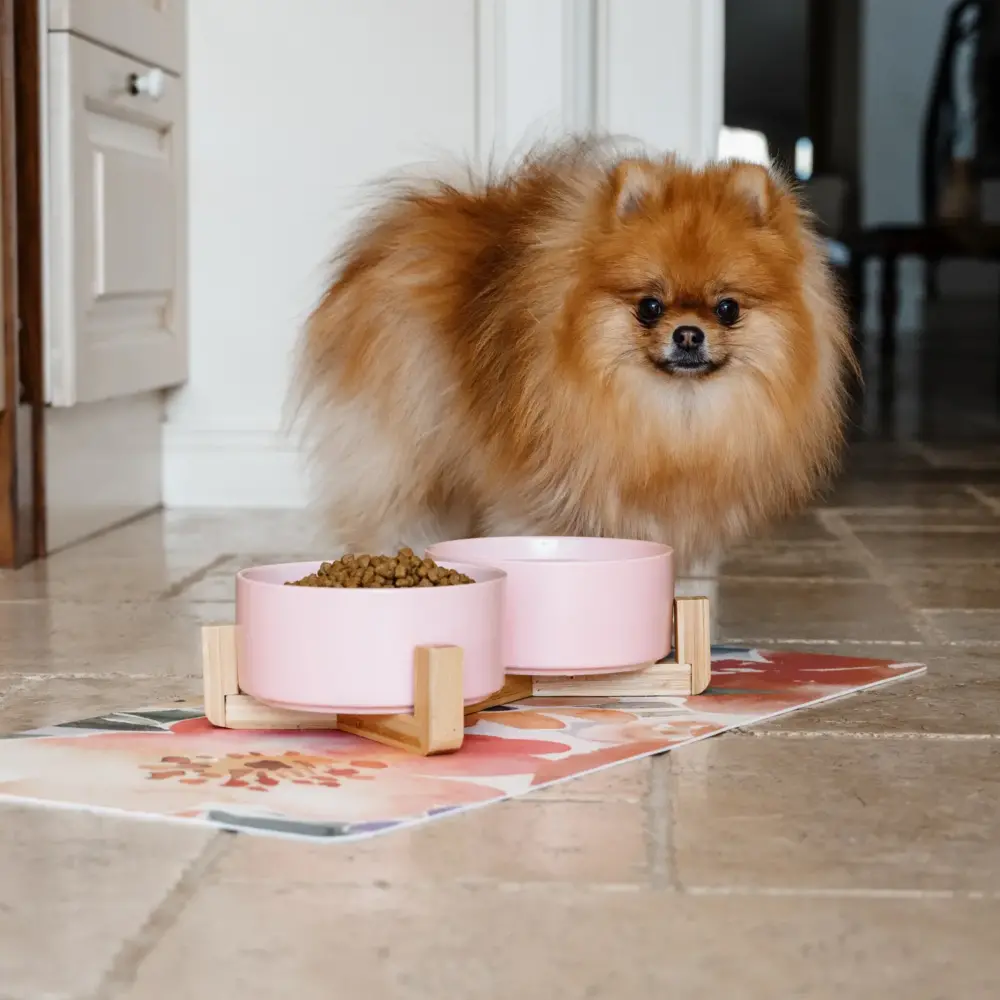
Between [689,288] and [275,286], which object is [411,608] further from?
[275,286]

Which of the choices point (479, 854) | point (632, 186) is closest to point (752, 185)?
point (632, 186)

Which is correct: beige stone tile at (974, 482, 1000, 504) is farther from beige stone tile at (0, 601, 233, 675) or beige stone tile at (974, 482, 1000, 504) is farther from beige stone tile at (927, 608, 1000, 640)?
beige stone tile at (0, 601, 233, 675)

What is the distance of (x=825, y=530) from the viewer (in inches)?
135

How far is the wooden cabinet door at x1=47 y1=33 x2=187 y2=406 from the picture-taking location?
9.34 feet

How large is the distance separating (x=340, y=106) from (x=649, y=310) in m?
1.60

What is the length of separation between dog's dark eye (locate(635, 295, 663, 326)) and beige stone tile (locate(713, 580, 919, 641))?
1.49ft

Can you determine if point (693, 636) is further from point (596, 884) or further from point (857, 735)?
point (596, 884)

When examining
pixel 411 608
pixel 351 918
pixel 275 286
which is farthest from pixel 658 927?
pixel 275 286

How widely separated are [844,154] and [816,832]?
22.7 ft

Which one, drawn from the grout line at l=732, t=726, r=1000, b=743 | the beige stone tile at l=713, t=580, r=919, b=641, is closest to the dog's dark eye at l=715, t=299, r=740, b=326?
the beige stone tile at l=713, t=580, r=919, b=641

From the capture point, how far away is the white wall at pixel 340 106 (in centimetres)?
343

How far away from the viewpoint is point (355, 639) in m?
1.46

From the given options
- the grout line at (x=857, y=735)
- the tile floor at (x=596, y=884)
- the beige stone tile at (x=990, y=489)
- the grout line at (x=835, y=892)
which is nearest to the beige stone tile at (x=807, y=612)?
the tile floor at (x=596, y=884)

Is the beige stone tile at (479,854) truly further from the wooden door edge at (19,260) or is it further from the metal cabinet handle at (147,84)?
the metal cabinet handle at (147,84)
